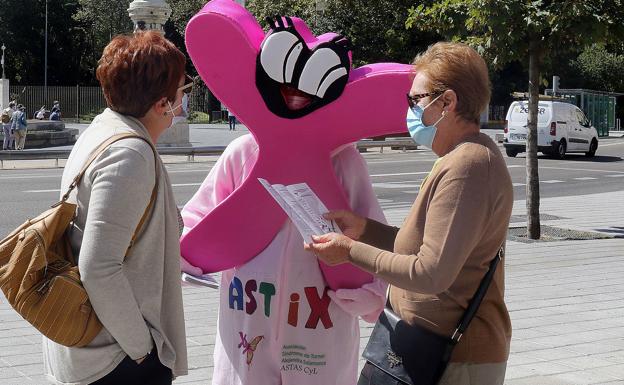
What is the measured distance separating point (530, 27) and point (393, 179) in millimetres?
9172

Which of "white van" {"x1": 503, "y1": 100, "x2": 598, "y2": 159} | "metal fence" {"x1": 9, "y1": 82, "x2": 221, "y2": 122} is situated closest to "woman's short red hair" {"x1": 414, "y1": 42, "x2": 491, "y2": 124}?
"white van" {"x1": 503, "y1": 100, "x2": 598, "y2": 159}

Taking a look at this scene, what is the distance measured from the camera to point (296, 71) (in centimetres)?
357

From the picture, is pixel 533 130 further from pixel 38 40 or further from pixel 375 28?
pixel 38 40

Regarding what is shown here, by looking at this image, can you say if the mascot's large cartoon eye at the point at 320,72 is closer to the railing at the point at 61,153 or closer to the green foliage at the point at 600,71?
the railing at the point at 61,153

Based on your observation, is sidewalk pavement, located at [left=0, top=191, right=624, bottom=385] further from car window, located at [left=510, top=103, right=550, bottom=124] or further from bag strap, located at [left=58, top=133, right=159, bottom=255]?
car window, located at [left=510, top=103, right=550, bottom=124]

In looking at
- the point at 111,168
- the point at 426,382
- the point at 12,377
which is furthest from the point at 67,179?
the point at 12,377

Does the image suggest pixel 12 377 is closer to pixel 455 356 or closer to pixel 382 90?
pixel 382 90

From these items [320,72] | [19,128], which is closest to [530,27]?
[320,72]

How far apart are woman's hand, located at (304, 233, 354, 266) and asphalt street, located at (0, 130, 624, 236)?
10045 millimetres

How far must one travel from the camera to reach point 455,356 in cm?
286

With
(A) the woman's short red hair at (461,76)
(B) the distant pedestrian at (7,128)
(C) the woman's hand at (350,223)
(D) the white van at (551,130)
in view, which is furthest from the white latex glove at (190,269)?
(B) the distant pedestrian at (7,128)

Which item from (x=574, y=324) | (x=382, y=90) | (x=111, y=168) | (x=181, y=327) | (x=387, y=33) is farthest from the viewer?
(x=387, y=33)

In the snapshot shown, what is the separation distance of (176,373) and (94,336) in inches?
12.6

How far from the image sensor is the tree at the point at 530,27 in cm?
1204
